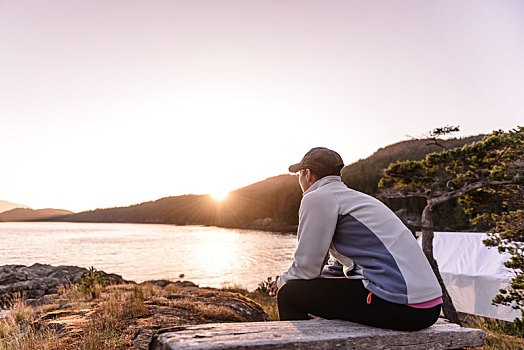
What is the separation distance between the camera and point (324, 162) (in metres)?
2.16

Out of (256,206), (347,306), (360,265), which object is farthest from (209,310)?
(256,206)

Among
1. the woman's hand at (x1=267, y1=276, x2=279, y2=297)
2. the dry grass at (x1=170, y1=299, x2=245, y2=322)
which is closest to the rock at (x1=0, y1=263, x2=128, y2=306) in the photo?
the dry grass at (x1=170, y1=299, x2=245, y2=322)

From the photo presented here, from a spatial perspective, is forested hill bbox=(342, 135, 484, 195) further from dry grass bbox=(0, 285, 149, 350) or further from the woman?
the woman

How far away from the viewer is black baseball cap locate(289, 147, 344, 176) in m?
2.15

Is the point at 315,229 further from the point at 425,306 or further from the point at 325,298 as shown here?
the point at 425,306

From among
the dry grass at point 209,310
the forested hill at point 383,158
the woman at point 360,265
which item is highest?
the forested hill at point 383,158

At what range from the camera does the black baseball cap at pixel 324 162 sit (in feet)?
7.06

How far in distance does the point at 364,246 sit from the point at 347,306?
0.34 metres

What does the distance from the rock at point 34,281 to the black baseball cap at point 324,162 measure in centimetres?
1113

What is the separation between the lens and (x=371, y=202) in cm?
192

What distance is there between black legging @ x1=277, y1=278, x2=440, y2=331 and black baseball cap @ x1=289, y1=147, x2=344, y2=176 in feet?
2.08

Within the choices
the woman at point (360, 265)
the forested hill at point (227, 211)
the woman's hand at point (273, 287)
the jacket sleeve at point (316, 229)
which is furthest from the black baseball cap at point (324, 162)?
the forested hill at point (227, 211)

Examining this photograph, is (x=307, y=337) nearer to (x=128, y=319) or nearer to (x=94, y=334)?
(x=94, y=334)

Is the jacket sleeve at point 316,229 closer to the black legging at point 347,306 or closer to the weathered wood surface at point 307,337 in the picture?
the black legging at point 347,306
